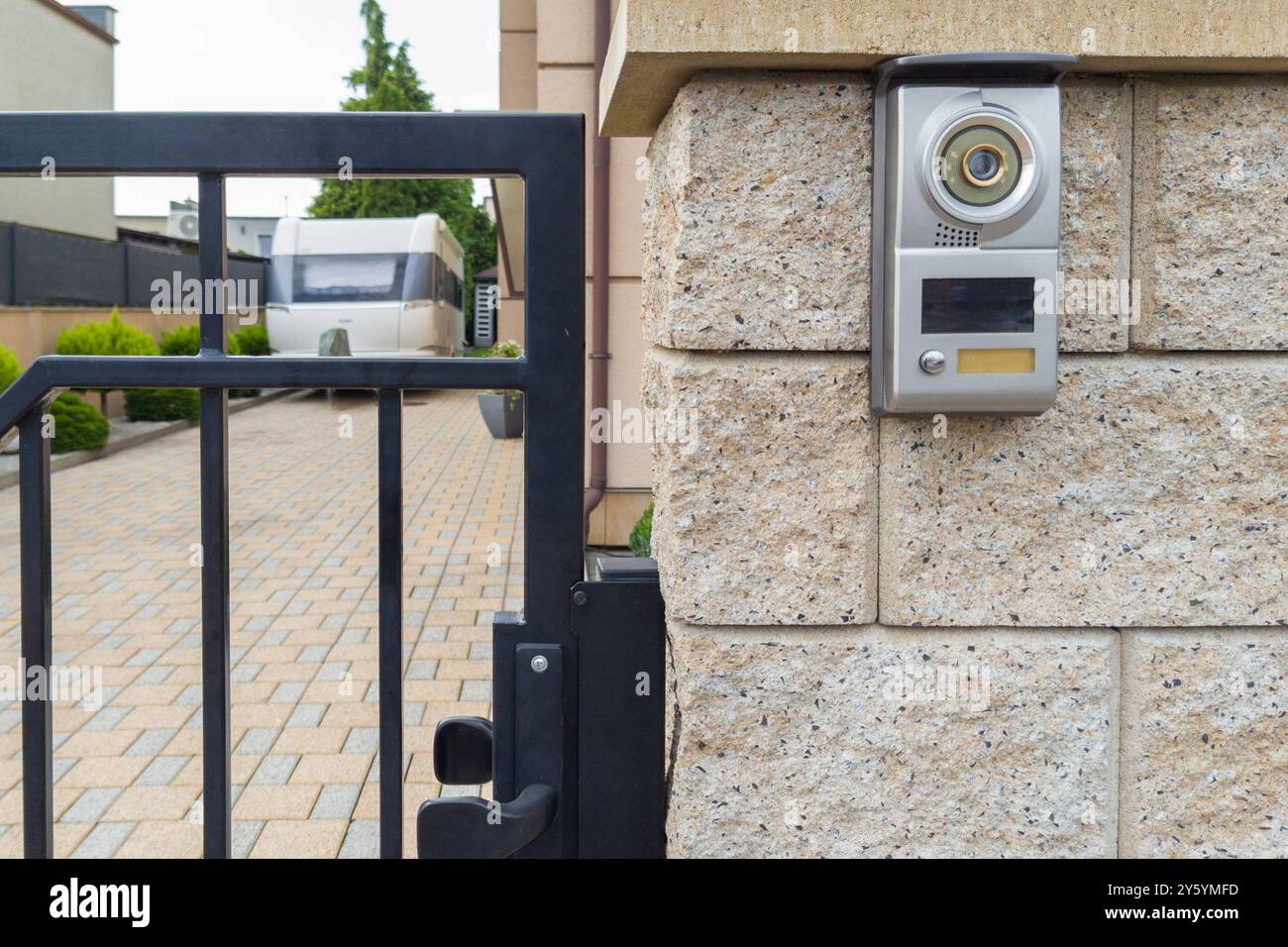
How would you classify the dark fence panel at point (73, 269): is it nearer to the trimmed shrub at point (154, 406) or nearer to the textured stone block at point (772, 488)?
the trimmed shrub at point (154, 406)

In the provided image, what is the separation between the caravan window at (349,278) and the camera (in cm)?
2023

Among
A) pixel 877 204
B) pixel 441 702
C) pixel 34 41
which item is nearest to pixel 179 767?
pixel 441 702

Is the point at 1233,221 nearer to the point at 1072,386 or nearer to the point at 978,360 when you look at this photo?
the point at 1072,386

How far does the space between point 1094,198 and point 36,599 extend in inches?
58.5

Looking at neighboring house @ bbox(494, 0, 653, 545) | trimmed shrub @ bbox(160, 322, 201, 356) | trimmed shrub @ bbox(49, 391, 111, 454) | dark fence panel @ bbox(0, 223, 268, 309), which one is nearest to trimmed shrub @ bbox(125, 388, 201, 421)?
trimmed shrub @ bbox(160, 322, 201, 356)

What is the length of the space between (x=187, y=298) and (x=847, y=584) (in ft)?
3.20

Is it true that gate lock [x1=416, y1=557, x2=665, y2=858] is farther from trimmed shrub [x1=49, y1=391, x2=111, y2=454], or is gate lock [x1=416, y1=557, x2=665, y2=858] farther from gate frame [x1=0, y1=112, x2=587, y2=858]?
trimmed shrub [x1=49, y1=391, x2=111, y2=454]

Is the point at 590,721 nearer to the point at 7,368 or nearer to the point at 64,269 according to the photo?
the point at 7,368

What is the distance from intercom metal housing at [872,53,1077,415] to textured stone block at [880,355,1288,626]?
91mm

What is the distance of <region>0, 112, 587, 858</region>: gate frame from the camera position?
4.88ft

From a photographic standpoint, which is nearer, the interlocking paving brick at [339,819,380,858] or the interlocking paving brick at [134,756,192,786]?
the interlocking paving brick at [339,819,380,858]

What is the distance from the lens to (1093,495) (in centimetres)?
151

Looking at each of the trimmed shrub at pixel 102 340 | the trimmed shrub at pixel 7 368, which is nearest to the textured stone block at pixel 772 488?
the trimmed shrub at pixel 7 368

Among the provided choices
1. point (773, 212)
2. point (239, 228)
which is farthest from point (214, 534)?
point (239, 228)
